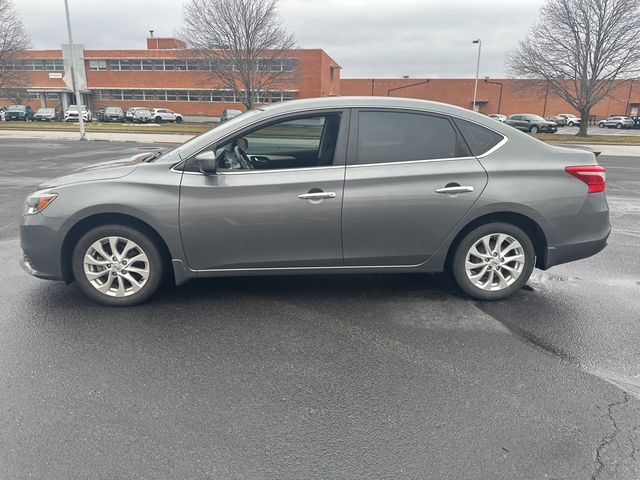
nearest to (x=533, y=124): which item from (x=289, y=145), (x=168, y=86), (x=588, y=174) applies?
(x=588, y=174)

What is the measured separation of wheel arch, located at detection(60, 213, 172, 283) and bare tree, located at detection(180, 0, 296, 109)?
31.4 metres

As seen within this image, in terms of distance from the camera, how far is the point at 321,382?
2943 millimetres

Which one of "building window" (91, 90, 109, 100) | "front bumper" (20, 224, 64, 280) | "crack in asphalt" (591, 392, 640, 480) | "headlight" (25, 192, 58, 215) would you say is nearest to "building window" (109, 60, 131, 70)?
"building window" (91, 90, 109, 100)

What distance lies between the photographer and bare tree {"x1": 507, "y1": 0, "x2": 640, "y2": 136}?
27.6 m

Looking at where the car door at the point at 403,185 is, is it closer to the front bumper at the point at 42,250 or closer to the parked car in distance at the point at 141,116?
the front bumper at the point at 42,250

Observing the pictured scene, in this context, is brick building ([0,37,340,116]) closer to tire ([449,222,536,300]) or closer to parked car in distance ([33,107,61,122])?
parked car in distance ([33,107,61,122])

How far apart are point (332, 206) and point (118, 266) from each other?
1874 millimetres

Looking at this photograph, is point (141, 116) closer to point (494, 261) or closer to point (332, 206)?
point (332, 206)

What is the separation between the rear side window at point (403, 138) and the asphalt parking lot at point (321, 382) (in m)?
1.31

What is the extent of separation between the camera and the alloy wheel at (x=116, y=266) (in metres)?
3.87

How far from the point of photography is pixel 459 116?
4.06 m

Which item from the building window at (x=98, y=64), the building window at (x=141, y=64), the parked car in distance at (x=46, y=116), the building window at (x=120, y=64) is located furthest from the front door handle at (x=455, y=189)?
the building window at (x=98, y=64)

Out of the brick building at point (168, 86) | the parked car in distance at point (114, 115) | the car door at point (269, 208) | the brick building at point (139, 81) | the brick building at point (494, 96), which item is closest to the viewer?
the car door at point (269, 208)

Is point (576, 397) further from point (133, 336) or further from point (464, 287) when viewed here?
point (133, 336)
